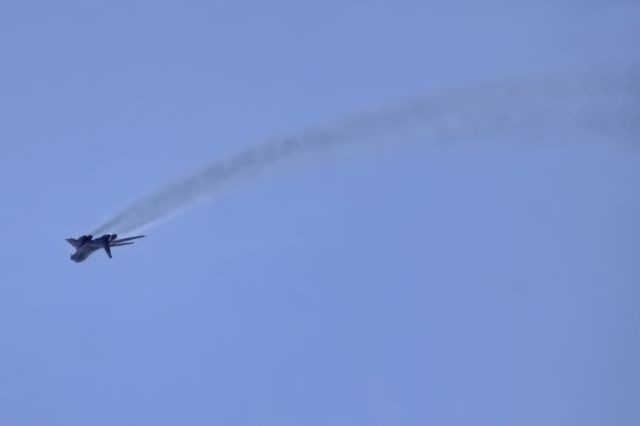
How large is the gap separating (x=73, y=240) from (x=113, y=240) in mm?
2838

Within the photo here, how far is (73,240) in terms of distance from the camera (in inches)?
1704

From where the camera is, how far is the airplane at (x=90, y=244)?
41797 millimetres

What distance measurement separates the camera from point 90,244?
42812 mm

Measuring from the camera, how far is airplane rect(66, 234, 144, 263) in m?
41.8

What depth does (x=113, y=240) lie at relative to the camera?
1649 inches
